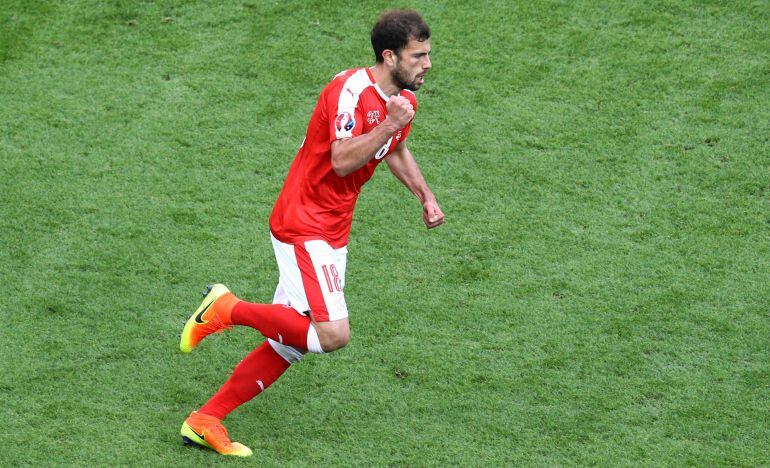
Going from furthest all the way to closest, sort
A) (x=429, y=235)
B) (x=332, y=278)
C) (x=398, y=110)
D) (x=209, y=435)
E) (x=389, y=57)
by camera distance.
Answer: (x=429, y=235) → (x=209, y=435) → (x=332, y=278) → (x=389, y=57) → (x=398, y=110)

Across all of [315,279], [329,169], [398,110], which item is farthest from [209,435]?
[398,110]

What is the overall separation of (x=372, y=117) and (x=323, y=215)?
0.51 m

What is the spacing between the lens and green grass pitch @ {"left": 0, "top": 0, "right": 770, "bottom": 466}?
211 inches

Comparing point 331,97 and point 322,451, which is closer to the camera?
point 331,97

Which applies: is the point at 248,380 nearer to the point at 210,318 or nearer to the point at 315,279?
the point at 210,318

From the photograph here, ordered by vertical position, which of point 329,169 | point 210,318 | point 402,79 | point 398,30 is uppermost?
point 398,30

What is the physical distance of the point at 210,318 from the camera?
5.34 metres

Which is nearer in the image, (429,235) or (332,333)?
(332,333)

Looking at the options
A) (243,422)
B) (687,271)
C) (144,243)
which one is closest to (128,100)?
(144,243)

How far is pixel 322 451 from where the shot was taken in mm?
5211

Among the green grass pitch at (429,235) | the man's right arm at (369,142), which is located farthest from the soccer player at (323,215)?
the green grass pitch at (429,235)

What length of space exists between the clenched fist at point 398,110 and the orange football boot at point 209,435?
1.67m

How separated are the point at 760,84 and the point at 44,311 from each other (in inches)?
196

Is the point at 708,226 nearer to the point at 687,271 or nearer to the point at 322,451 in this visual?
the point at 687,271
